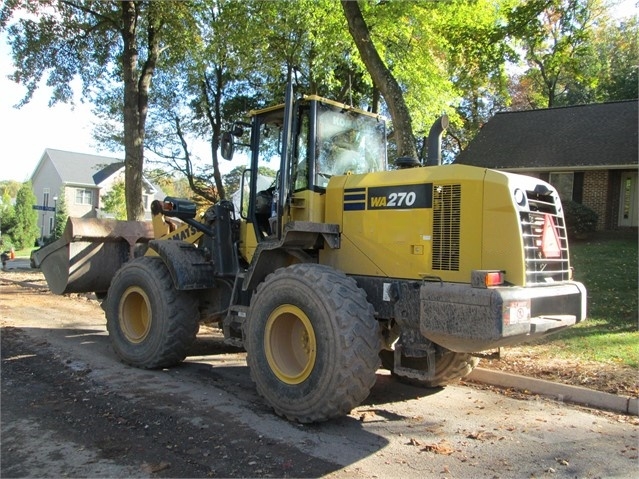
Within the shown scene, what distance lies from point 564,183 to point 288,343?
19.1m

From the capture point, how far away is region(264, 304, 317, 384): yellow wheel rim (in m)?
4.89

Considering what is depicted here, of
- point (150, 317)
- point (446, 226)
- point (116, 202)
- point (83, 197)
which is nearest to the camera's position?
point (446, 226)

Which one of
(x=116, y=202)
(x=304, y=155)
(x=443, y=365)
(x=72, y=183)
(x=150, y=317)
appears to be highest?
(x=72, y=183)

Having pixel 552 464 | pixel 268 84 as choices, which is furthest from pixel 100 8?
pixel 552 464

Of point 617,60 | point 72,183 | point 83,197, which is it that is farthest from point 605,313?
point 83,197

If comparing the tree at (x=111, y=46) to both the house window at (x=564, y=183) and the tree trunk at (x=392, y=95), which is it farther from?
the house window at (x=564, y=183)

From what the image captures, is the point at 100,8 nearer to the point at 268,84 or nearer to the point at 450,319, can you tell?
the point at 268,84

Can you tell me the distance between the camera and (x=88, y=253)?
8.31 m

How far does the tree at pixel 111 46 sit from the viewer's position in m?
15.5

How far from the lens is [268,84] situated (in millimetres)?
20969

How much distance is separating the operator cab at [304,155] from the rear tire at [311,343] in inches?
35.5

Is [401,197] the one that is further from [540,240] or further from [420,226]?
[540,240]

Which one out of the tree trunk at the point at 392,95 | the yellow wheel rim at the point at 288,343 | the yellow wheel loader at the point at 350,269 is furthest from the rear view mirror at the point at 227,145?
the tree trunk at the point at 392,95

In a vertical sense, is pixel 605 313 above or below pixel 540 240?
below
